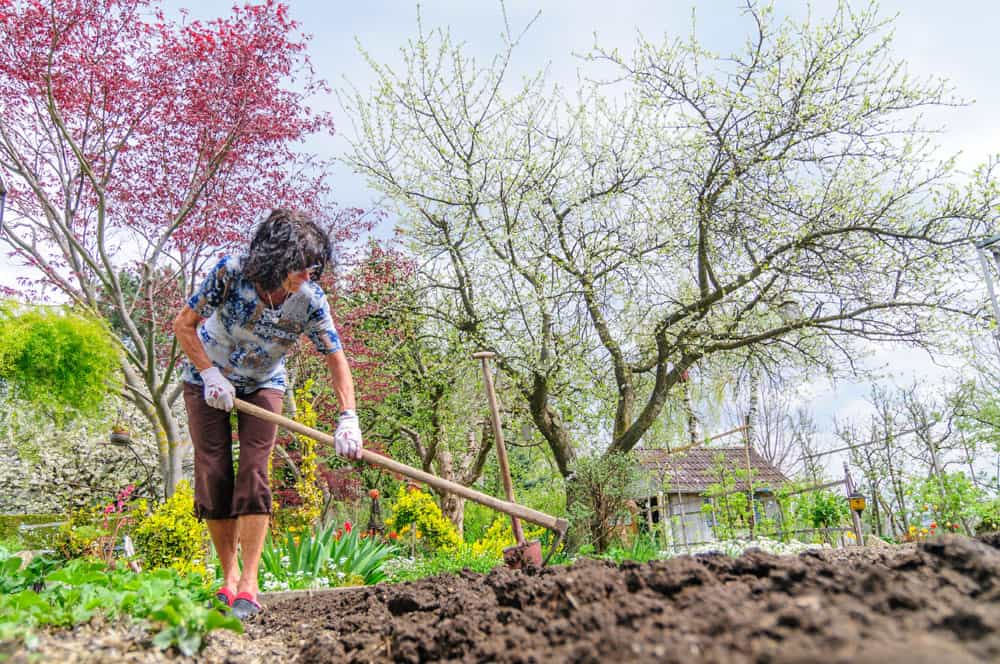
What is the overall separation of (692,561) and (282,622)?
1744mm

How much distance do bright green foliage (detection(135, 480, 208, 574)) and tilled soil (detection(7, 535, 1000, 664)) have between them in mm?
3057

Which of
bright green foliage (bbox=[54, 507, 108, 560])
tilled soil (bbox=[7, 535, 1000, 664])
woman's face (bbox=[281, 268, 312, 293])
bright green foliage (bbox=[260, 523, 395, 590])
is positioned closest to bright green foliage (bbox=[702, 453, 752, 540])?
bright green foliage (bbox=[260, 523, 395, 590])

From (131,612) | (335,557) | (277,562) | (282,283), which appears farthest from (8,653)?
(335,557)

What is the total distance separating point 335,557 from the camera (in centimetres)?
457

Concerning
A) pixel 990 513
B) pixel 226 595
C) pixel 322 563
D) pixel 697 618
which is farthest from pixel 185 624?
pixel 990 513

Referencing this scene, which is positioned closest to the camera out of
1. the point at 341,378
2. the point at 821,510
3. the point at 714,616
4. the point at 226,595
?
the point at 714,616

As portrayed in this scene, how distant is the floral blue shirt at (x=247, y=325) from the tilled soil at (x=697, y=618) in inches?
47.0

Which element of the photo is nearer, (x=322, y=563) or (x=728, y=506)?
(x=322, y=563)

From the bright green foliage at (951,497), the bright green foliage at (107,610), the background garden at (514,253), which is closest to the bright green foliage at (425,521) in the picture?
the background garden at (514,253)

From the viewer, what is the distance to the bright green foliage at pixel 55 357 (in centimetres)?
514

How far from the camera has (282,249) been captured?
2801 millimetres

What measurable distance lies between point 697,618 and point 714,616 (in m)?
0.03

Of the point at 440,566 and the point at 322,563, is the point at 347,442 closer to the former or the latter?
the point at 322,563

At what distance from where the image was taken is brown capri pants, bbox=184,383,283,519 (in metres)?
2.89
